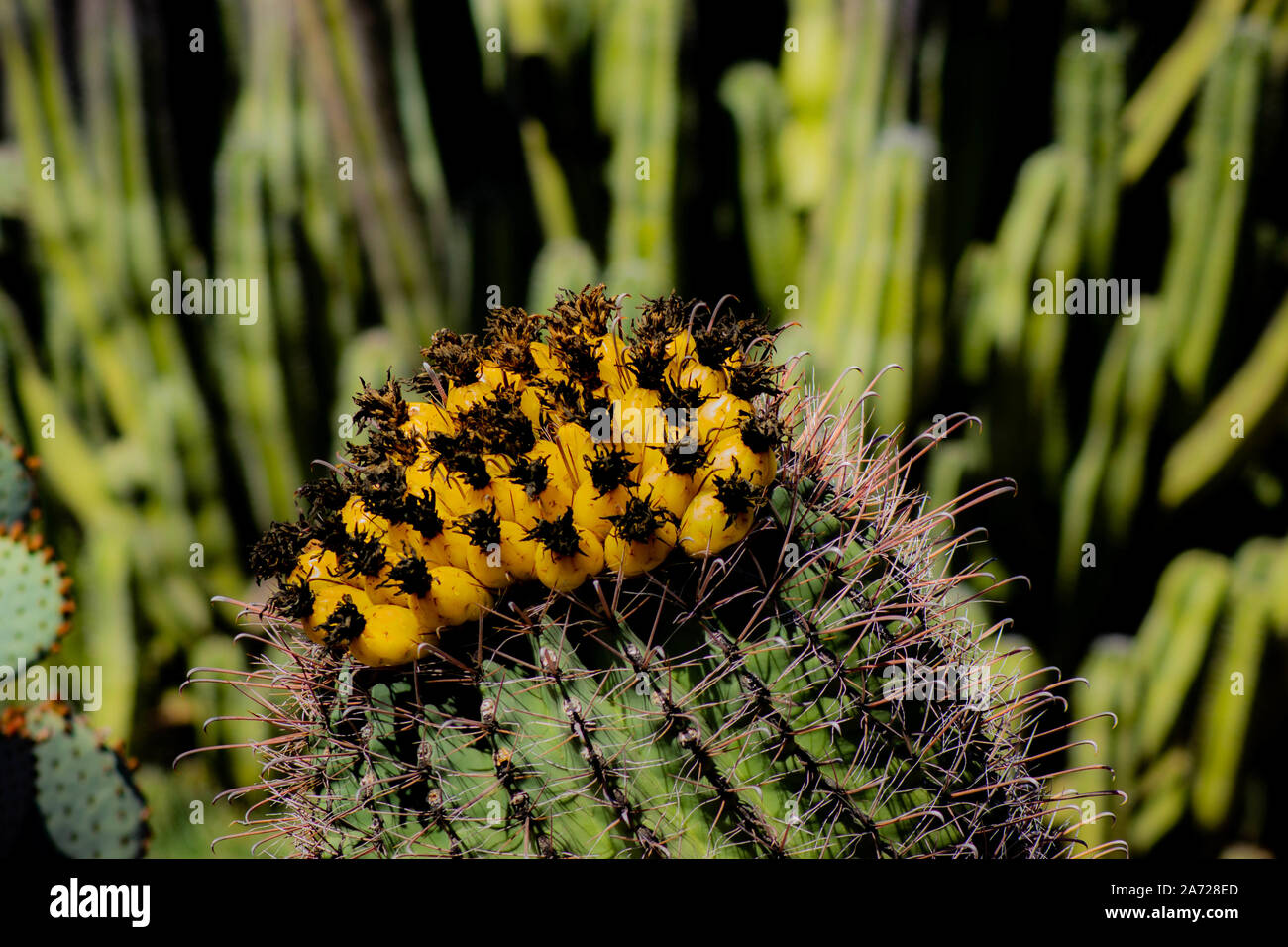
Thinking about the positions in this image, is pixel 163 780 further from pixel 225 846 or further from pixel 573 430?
pixel 573 430

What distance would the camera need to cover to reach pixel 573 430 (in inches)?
33.6

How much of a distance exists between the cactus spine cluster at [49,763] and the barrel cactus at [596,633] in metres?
0.71

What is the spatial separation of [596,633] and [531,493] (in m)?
0.15

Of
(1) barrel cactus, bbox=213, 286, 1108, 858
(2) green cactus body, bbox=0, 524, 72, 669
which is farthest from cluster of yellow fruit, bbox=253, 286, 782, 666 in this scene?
(2) green cactus body, bbox=0, 524, 72, 669

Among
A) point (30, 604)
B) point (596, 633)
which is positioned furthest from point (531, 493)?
point (30, 604)

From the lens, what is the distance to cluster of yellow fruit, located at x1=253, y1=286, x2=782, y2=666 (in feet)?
2.74

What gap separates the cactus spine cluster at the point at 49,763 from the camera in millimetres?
1359

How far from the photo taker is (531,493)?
832 mm

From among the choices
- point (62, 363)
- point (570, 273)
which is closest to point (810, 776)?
point (570, 273)

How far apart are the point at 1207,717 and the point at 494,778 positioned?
265 cm

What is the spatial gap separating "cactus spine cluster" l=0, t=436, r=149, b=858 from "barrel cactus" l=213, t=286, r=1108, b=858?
0.71 m

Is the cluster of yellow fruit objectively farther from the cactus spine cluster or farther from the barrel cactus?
the cactus spine cluster

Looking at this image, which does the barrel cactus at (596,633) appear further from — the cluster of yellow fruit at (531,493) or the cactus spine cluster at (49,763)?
the cactus spine cluster at (49,763)

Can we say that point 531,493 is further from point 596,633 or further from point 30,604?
point 30,604
